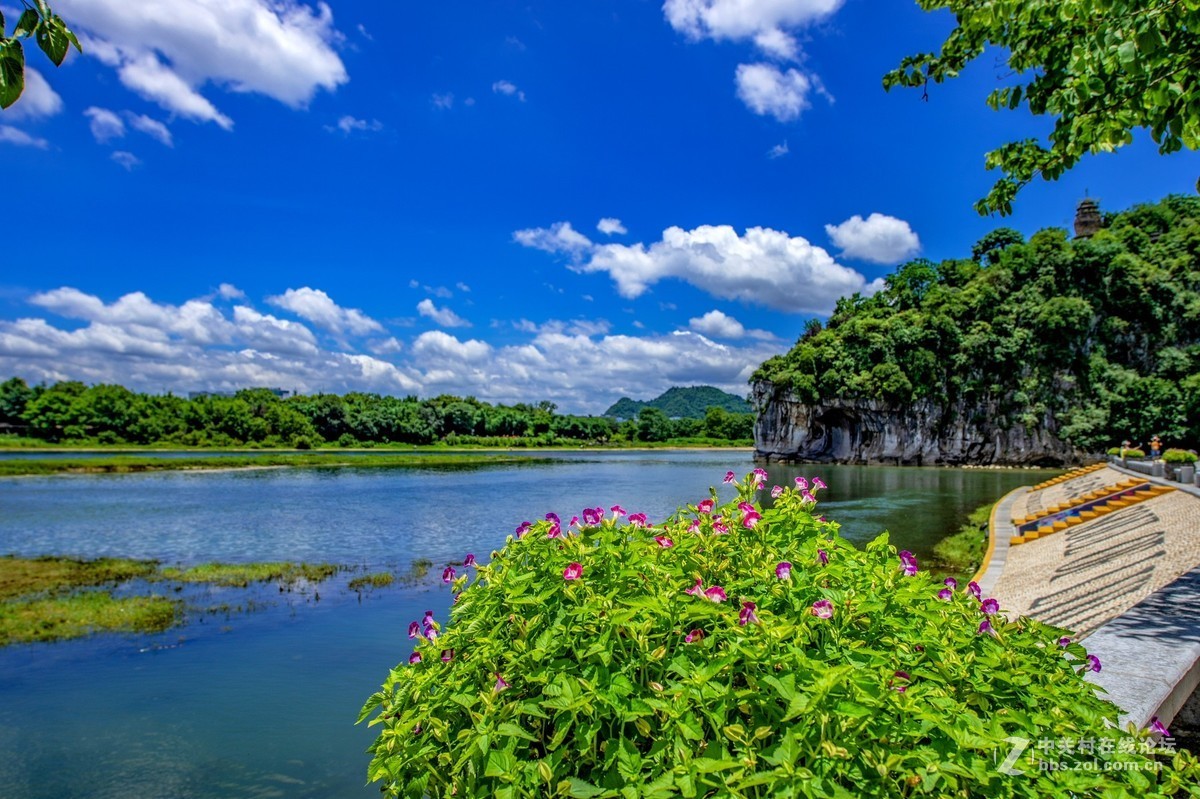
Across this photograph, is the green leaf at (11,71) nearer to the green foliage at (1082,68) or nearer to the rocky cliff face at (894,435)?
the green foliage at (1082,68)

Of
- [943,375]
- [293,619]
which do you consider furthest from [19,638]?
[943,375]

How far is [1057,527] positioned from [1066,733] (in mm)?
15317

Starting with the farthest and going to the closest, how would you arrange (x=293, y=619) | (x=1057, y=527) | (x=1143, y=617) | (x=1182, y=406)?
(x=1182, y=406) → (x=1057, y=527) → (x=293, y=619) → (x=1143, y=617)

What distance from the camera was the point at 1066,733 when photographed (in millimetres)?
2338

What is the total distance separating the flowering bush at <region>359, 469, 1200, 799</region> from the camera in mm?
2064

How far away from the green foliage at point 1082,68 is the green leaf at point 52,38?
6077 millimetres

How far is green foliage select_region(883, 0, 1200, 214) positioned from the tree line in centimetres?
9845

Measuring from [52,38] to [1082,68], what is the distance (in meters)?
7.46

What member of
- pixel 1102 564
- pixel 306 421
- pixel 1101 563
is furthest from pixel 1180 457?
pixel 306 421

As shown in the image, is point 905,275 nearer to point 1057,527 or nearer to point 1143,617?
point 1057,527

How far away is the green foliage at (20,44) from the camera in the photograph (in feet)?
6.75

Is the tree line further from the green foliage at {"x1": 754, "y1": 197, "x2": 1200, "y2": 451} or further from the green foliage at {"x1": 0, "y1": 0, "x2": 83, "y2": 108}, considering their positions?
the green foliage at {"x1": 0, "y1": 0, "x2": 83, "y2": 108}

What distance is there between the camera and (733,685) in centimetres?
255

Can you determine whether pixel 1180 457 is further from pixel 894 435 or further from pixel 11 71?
pixel 894 435
